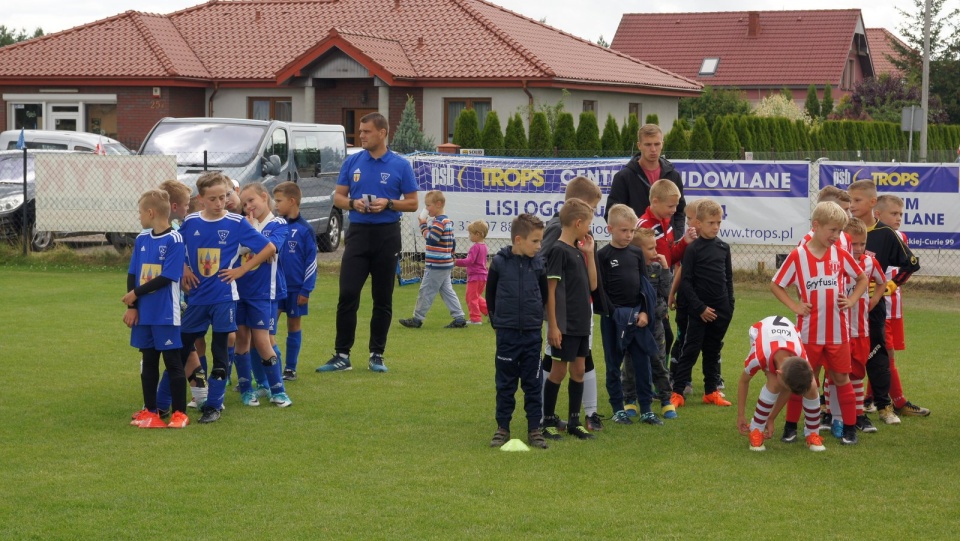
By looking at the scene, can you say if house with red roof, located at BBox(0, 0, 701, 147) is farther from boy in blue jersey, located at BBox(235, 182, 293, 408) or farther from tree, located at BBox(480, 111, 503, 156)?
boy in blue jersey, located at BBox(235, 182, 293, 408)

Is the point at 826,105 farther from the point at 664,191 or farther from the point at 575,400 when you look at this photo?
the point at 575,400

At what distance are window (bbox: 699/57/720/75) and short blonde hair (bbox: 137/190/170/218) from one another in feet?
210

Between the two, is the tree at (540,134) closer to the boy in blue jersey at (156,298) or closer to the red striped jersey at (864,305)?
the red striped jersey at (864,305)

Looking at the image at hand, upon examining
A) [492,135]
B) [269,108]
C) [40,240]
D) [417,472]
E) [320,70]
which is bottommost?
[417,472]

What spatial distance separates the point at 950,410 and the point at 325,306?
7.63 m

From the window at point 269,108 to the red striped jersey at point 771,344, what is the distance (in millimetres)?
29735

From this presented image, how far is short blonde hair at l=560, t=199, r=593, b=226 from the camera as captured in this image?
7270 mm

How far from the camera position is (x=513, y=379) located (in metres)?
7.25

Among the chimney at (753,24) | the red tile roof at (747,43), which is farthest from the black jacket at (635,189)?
the chimney at (753,24)

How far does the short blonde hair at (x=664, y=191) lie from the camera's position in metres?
8.40

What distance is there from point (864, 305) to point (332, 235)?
13968 millimetres

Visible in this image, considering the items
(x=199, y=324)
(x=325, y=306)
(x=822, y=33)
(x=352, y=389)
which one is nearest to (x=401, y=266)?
(x=325, y=306)

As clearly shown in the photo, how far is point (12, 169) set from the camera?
19.5m

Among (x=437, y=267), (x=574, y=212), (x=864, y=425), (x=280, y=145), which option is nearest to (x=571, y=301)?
(x=574, y=212)
